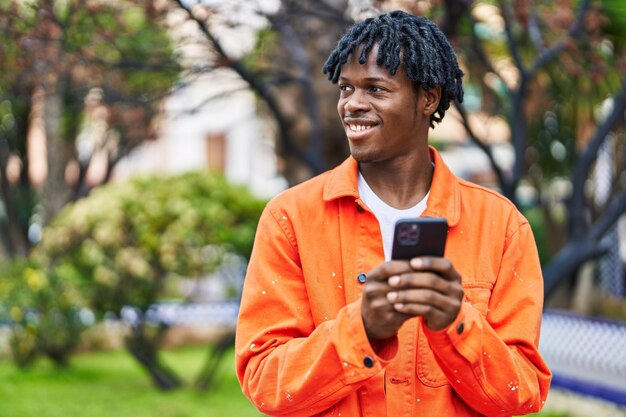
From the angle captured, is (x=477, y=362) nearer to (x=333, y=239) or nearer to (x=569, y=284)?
(x=333, y=239)

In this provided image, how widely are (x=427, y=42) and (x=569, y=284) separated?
9661 millimetres

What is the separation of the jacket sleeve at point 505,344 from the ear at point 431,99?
34 cm

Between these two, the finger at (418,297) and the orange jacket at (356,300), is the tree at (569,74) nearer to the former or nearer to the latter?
the orange jacket at (356,300)

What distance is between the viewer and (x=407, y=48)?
86.0 inches

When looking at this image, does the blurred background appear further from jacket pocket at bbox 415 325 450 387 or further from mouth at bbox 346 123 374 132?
jacket pocket at bbox 415 325 450 387

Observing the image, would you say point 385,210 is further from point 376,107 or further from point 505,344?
point 505,344

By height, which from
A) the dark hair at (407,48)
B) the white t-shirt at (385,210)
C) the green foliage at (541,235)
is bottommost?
the green foliage at (541,235)

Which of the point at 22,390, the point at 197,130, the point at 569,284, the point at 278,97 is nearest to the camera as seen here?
the point at 278,97

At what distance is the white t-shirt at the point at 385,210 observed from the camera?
2.30 metres

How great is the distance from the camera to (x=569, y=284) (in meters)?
11.4

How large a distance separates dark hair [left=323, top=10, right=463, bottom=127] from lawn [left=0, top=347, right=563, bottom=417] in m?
5.12

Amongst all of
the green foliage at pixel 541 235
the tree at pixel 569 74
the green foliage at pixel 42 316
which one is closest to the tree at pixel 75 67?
the green foliage at pixel 42 316

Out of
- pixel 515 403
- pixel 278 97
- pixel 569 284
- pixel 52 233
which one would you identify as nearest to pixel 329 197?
pixel 515 403

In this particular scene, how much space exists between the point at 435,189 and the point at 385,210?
13 centimetres
